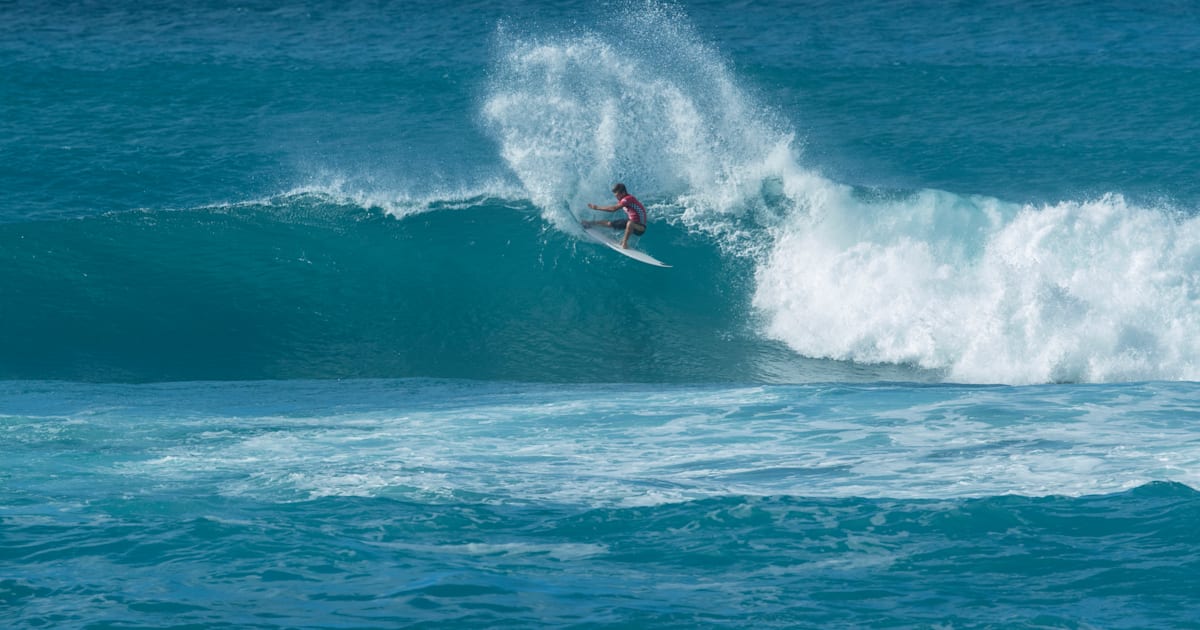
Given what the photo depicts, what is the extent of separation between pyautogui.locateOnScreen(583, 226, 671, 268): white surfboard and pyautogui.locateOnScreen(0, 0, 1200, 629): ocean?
282mm

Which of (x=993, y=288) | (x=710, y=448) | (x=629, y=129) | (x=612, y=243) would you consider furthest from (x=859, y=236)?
(x=710, y=448)

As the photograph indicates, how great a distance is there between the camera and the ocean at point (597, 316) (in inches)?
328

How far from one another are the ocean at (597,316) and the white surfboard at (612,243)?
0.92 feet

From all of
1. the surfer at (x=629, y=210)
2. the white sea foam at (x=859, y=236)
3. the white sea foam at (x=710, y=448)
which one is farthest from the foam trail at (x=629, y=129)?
→ the white sea foam at (x=710, y=448)

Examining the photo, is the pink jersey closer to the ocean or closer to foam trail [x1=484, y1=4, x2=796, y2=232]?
the ocean

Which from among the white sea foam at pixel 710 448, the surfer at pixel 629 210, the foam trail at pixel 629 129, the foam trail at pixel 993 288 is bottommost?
the white sea foam at pixel 710 448

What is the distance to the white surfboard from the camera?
17500 millimetres

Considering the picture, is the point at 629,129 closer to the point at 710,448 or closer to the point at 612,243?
the point at 612,243

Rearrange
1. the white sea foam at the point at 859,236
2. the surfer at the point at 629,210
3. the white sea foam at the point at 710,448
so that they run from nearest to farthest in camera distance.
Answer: the white sea foam at the point at 710,448 → the white sea foam at the point at 859,236 → the surfer at the point at 629,210

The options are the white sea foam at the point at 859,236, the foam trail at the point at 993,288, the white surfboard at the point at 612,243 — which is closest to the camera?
the foam trail at the point at 993,288

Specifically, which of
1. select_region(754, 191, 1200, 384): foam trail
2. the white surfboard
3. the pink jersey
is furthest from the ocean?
the pink jersey

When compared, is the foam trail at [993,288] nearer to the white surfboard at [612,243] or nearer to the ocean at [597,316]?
the ocean at [597,316]

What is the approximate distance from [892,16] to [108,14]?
61.0 feet

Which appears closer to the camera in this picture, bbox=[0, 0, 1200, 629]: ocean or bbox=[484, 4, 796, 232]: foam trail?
bbox=[0, 0, 1200, 629]: ocean
